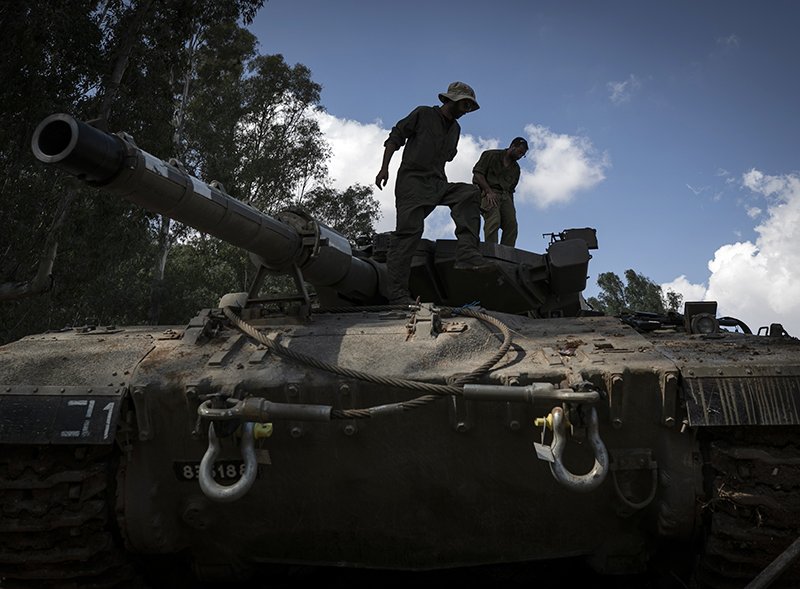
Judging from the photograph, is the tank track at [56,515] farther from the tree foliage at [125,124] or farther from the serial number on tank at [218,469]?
the tree foliage at [125,124]

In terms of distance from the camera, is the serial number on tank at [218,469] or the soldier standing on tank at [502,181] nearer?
the serial number on tank at [218,469]

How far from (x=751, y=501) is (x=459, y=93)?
14.4 feet

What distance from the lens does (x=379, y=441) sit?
4.67 meters

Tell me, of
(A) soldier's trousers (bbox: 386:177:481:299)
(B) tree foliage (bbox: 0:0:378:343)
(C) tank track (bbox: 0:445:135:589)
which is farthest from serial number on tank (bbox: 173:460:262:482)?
(B) tree foliage (bbox: 0:0:378:343)

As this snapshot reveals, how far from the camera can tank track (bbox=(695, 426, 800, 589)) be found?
13.8 ft

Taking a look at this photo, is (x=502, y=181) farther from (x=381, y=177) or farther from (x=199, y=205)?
(x=199, y=205)

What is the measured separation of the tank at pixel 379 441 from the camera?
4.26 m

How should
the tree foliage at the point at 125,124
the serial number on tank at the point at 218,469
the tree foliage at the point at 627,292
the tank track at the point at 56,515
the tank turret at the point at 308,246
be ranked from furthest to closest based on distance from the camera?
1. the tree foliage at the point at 627,292
2. the tree foliage at the point at 125,124
3. the serial number on tank at the point at 218,469
4. the tank track at the point at 56,515
5. the tank turret at the point at 308,246

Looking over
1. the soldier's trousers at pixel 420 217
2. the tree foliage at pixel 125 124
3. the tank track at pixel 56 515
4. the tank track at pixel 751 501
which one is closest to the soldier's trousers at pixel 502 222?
the soldier's trousers at pixel 420 217

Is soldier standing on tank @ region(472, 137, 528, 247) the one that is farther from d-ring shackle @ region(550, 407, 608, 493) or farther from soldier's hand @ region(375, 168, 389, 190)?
d-ring shackle @ region(550, 407, 608, 493)

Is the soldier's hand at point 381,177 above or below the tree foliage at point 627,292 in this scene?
below

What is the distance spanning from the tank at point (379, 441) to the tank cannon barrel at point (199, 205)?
0.02m

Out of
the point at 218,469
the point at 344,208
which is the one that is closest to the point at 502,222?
the point at 218,469

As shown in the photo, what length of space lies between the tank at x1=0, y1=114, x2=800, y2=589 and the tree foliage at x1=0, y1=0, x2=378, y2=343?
1260 cm
